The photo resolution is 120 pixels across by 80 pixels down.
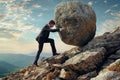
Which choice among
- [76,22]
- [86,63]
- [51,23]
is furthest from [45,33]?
[86,63]

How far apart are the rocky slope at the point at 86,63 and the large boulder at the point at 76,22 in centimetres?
130

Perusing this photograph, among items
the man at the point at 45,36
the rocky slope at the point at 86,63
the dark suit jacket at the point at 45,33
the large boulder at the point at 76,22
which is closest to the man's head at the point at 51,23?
the man at the point at 45,36

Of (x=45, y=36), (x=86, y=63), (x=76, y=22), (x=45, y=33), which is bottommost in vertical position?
(x=86, y=63)

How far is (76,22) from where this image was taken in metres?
24.8

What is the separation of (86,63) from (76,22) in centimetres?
519

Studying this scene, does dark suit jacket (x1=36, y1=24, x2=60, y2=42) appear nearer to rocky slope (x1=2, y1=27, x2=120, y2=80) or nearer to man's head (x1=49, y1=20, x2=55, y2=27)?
man's head (x1=49, y1=20, x2=55, y2=27)

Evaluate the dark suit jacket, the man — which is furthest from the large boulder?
the dark suit jacket

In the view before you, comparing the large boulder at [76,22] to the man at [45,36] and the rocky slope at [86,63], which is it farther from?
the rocky slope at [86,63]

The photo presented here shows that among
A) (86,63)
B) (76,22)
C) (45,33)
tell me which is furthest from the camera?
(45,33)

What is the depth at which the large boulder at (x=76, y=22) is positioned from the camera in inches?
974

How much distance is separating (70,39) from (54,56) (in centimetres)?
296

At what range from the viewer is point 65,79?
71.8ft

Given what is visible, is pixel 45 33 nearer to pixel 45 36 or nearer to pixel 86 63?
pixel 45 36

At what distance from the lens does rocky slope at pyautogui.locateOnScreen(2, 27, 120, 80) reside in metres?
21.6
